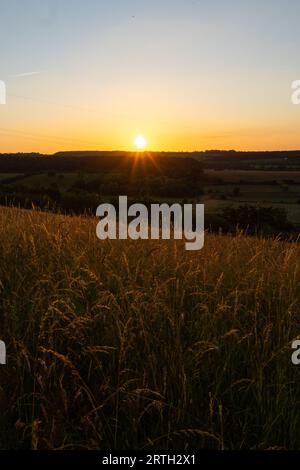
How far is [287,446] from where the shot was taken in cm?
250

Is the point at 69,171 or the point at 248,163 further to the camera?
the point at 248,163

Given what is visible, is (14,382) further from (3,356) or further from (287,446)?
(287,446)

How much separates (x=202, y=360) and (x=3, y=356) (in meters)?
1.24

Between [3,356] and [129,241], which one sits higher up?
[129,241]

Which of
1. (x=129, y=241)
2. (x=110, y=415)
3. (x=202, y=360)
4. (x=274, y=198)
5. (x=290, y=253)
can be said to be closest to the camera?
(x=110, y=415)

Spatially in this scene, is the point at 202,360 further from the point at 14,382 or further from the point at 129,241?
the point at 129,241

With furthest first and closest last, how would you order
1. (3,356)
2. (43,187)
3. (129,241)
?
(43,187) → (129,241) → (3,356)

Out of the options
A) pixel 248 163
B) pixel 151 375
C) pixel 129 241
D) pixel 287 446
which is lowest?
pixel 287 446

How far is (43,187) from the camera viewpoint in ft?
217

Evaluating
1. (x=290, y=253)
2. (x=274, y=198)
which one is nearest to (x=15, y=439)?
(x=290, y=253)

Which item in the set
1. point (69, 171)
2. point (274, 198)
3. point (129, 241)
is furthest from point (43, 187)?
point (129, 241)

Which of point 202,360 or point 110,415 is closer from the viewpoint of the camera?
point 110,415

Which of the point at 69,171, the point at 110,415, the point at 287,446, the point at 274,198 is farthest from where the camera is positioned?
the point at 69,171

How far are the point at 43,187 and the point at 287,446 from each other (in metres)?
65.8
